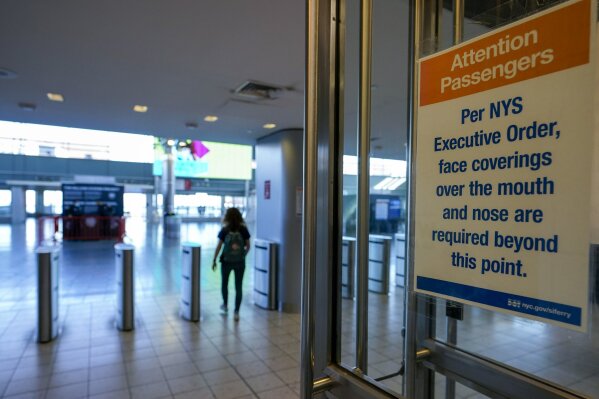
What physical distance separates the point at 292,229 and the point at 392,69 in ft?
10.4

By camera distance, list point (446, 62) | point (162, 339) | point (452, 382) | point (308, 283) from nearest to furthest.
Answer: point (446, 62) → point (308, 283) → point (452, 382) → point (162, 339)

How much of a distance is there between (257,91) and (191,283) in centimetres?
271

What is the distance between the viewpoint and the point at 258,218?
6.34 metres

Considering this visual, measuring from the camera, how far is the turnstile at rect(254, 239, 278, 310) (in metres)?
5.68

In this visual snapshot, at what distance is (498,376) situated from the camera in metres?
1.27

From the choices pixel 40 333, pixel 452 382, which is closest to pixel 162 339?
pixel 40 333

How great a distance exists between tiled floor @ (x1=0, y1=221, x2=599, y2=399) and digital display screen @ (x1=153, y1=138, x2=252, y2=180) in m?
14.1

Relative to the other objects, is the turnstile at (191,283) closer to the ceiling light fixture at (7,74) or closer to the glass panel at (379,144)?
the glass panel at (379,144)

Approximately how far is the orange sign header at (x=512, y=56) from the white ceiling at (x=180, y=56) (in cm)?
35

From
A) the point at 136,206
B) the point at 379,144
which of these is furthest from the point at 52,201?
the point at 379,144

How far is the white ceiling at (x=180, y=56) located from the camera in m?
2.14

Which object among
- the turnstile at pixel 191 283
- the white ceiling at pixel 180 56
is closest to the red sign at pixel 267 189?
the turnstile at pixel 191 283

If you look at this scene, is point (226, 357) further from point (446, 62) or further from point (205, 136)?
point (205, 136)

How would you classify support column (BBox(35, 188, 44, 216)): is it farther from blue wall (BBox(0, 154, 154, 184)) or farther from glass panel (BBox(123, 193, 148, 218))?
glass panel (BBox(123, 193, 148, 218))
